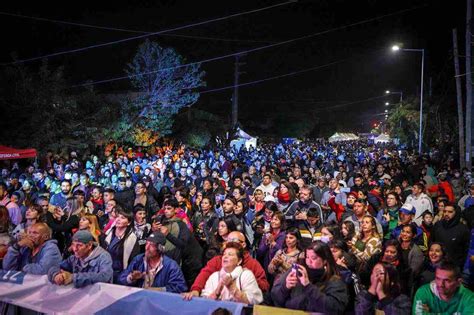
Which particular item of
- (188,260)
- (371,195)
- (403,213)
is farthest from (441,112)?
(188,260)

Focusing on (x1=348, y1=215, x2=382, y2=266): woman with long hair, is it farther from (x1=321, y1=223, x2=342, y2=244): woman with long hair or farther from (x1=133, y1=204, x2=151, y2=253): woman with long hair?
(x1=133, y1=204, x2=151, y2=253): woman with long hair

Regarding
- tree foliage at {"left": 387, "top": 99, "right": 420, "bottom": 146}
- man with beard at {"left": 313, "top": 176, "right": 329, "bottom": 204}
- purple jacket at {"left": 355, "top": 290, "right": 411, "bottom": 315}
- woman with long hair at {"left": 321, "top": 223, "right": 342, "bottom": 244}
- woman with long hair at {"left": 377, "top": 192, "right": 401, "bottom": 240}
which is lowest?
purple jacket at {"left": 355, "top": 290, "right": 411, "bottom": 315}

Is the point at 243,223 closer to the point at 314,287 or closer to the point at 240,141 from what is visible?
the point at 314,287

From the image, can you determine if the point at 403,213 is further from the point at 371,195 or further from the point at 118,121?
the point at 118,121

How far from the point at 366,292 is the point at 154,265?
87.6 inches

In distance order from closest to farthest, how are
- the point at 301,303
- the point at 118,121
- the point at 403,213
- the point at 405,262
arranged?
the point at 301,303
the point at 405,262
the point at 403,213
the point at 118,121

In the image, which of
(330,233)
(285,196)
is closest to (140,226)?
(330,233)

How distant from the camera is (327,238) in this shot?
5551 millimetres

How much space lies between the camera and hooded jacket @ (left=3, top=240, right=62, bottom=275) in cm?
480

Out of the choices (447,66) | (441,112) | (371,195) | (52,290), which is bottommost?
(52,290)

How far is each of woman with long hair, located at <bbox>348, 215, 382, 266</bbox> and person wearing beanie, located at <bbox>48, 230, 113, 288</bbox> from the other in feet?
10.2

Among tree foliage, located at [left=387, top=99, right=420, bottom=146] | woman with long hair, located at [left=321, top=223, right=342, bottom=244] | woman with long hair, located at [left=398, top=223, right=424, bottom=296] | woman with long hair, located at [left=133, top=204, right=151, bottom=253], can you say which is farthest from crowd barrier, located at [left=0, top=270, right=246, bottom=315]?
tree foliage, located at [left=387, top=99, right=420, bottom=146]

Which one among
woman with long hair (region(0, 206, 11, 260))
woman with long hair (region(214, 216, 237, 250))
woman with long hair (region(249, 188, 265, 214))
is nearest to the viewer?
woman with long hair (region(0, 206, 11, 260))

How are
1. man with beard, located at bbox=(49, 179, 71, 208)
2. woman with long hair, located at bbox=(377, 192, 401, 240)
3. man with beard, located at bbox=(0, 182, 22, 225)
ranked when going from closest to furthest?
1. woman with long hair, located at bbox=(377, 192, 401, 240)
2. man with beard, located at bbox=(0, 182, 22, 225)
3. man with beard, located at bbox=(49, 179, 71, 208)
